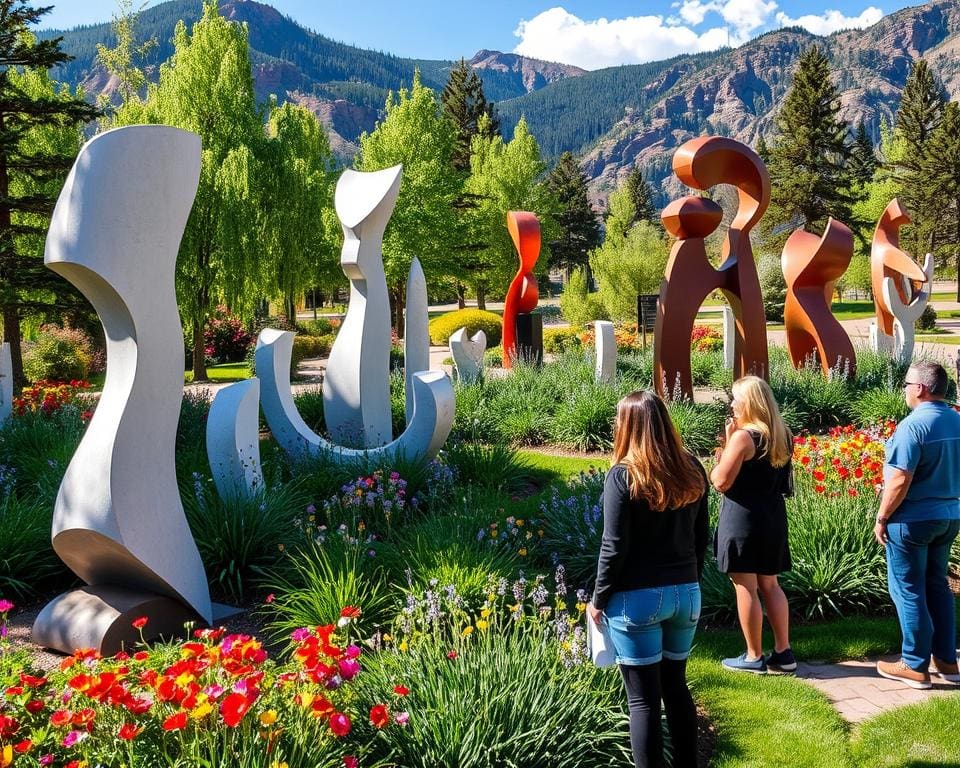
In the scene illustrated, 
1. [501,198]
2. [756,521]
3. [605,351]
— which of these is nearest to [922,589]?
[756,521]

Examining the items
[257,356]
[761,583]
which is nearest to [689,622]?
[761,583]

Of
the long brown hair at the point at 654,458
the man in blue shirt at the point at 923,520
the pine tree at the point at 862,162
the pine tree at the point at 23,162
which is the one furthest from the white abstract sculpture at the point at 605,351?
the pine tree at the point at 862,162

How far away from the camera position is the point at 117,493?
4.46 metres

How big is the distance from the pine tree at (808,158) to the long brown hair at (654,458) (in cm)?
3843

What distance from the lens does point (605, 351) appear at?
1211 cm

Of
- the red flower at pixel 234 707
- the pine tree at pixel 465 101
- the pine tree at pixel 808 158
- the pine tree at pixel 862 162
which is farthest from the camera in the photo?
the pine tree at pixel 465 101

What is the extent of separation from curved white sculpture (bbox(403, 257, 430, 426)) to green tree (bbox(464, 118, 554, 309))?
24569 millimetres

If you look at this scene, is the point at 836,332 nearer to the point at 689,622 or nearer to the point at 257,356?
the point at 257,356

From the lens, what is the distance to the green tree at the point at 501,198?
3403 cm

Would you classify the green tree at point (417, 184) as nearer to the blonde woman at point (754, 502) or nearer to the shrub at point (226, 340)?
the shrub at point (226, 340)

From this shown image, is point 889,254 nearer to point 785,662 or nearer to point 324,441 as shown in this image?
point 324,441

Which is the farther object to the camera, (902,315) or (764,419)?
(902,315)

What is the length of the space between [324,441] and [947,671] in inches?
219

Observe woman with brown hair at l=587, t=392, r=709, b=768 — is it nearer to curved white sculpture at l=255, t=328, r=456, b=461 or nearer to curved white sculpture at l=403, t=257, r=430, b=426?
curved white sculpture at l=255, t=328, r=456, b=461
